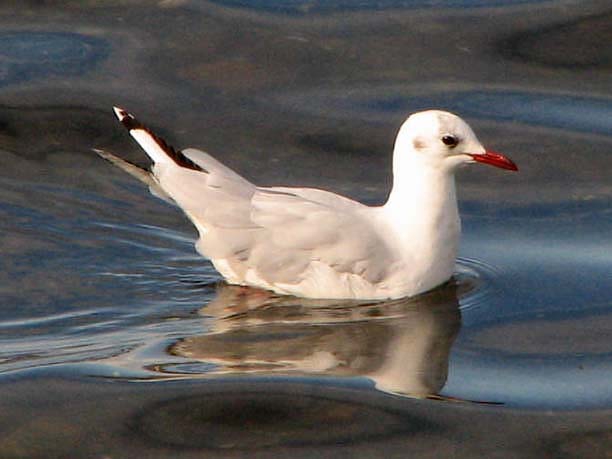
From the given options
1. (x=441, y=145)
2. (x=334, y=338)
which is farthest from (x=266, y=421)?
(x=441, y=145)

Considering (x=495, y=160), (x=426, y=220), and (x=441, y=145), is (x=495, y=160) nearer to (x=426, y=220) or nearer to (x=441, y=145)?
(x=441, y=145)

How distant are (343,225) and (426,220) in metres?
0.43

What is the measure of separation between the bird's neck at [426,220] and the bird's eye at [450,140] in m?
0.17

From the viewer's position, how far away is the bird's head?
7.66 m

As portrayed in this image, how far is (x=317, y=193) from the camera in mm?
7820

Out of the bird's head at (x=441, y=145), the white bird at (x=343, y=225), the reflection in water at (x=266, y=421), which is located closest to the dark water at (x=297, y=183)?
the reflection in water at (x=266, y=421)

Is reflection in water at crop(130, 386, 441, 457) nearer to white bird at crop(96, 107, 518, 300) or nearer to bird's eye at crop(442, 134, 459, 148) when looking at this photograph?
white bird at crop(96, 107, 518, 300)

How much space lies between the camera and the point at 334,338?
7195mm

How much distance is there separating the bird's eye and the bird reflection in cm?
69

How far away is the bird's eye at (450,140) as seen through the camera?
7672mm

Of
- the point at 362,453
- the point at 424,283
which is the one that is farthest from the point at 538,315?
the point at 362,453

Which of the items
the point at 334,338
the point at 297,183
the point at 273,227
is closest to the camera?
the point at 334,338

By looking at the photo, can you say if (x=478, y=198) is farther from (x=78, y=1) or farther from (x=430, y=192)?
(x=78, y=1)

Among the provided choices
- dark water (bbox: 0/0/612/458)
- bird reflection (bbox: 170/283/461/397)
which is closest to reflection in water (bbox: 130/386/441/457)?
dark water (bbox: 0/0/612/458)
